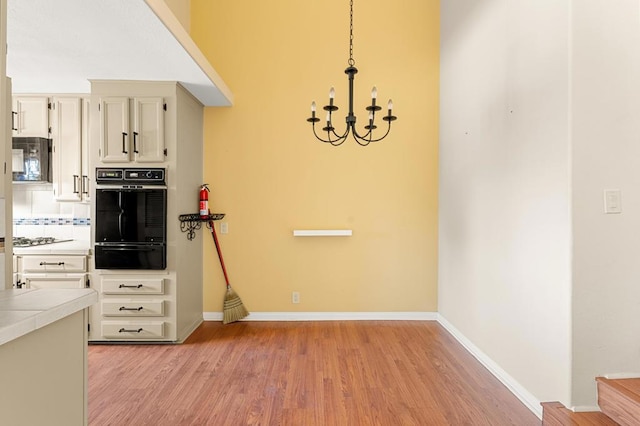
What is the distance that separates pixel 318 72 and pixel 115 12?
2.26 m

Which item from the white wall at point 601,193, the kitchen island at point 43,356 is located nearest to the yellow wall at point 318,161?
the white wall at point 601,193

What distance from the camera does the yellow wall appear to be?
13.0 feet

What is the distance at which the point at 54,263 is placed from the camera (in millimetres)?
3281

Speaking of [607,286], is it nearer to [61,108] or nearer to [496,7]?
[496,7]

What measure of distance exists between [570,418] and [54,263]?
4.10m

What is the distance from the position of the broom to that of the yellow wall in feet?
0.29

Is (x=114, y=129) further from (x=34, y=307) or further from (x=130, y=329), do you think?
(x=34, y=307)

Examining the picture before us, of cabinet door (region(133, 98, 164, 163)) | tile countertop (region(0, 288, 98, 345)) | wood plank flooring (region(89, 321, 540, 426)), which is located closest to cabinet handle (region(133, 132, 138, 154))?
cabinet door (region(133, 98, 164, 163))

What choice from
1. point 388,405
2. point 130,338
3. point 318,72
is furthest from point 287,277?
point 318,72

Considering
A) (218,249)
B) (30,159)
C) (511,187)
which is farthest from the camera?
(218,249)

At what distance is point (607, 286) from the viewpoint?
192 cm

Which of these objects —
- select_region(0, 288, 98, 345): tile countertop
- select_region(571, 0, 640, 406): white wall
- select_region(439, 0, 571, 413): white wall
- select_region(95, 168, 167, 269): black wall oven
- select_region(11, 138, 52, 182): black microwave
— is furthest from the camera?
select_region(11, 138, 52, 182): black microwave

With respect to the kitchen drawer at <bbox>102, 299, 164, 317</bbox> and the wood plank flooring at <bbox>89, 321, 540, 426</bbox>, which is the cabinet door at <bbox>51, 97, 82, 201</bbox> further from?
the wood plank flooring at <bbox>89, 321, 540, 426</bbox>

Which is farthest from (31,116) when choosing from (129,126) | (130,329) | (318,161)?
(318,161)
